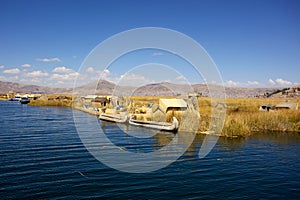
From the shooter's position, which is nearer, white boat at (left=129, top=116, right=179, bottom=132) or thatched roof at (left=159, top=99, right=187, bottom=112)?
white boat at (left=129, top=116, right=179, bottom=132)

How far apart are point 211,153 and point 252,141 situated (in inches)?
222

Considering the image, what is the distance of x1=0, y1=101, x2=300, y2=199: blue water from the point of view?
31.9 feet

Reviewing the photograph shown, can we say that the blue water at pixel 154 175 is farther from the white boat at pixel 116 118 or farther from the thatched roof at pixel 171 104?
the white boat at pixel 116 118

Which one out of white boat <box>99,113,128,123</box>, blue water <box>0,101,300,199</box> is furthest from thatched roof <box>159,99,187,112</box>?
blue water <box>0,101,300,199</box>

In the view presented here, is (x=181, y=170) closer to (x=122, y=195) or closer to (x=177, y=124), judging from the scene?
(x=122, y=195)

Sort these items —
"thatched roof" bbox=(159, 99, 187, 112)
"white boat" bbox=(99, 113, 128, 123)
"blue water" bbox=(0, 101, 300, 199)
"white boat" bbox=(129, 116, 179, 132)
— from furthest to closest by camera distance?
"white boat" bbox=(99, 113, 128, 123) < "thatched roof" bbox=(159, 99, 187, 112) < "white boat" bbox=(129, 116, 179, 132) < "blue water" bbox=(0, 101, 300, 199)

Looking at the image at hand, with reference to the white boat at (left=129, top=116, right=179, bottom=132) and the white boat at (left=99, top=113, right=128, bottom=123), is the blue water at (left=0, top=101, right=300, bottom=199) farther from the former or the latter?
the white boat at (left=99, top=113, right=128, bottom=123)

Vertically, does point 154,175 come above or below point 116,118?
below

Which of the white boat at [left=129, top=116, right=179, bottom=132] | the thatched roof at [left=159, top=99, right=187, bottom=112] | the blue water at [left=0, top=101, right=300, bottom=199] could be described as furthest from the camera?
the thatched roof at [left=159, top=99, right=187, bottom=112]

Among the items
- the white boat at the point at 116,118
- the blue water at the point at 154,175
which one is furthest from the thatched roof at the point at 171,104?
the blue water at the point at 154,175

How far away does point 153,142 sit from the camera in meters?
19.8

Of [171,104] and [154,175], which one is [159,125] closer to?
[171,104]

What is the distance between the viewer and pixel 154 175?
1190 cm

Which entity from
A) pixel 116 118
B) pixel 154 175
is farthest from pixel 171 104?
pixel 154 175
